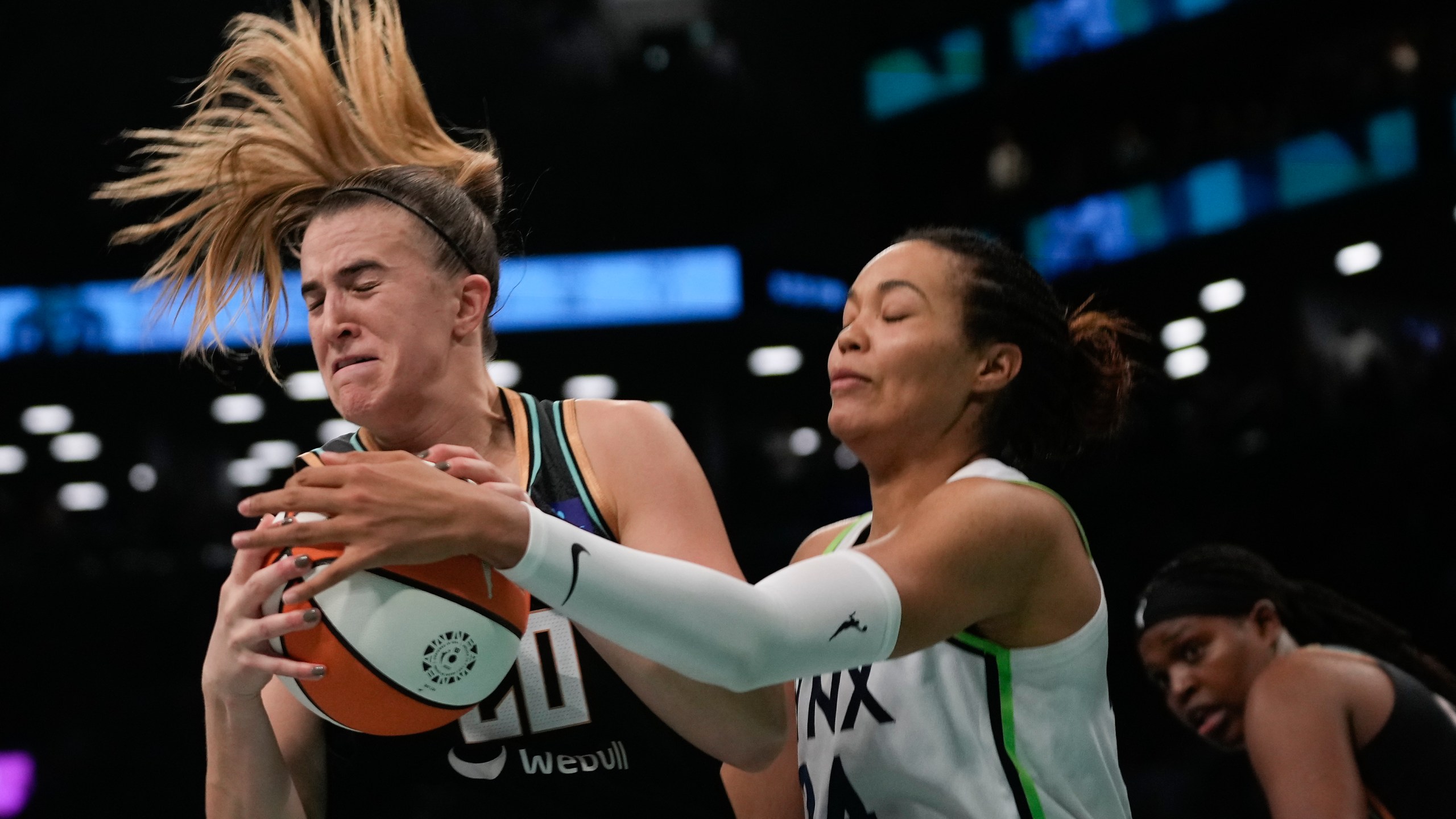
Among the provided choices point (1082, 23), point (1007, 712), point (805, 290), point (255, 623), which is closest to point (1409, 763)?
point (1007, 712)

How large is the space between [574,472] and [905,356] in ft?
2.05

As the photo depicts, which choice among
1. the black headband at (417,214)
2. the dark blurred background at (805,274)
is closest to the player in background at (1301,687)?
the black headband at (417,214)

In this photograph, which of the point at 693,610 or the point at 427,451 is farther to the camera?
the point at 427,451

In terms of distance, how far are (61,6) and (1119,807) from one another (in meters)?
14.6

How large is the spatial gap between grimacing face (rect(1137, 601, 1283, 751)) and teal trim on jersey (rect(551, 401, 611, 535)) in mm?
1981

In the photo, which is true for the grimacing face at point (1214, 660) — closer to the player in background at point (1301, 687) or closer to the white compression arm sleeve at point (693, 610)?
the player in background at point (1301, 687)

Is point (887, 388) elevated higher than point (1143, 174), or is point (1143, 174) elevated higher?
point (1143, 174)

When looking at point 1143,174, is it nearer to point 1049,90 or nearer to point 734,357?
point 1049,90

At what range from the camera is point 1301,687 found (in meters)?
3.31

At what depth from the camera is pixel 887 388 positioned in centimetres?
239

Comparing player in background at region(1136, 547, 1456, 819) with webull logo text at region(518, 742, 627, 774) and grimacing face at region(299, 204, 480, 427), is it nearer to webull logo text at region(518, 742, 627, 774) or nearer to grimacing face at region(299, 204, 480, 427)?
webull logo text at region(518, 742, 627, 774)

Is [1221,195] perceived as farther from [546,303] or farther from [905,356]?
[905,356]

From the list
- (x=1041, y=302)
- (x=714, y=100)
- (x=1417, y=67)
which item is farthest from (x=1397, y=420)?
(x=1041, y=302)

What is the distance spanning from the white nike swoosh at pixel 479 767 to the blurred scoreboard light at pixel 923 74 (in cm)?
1626
